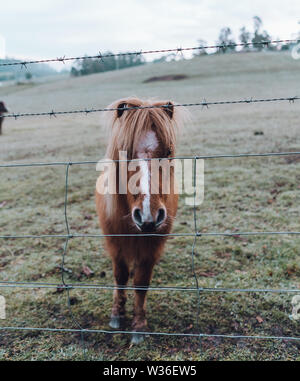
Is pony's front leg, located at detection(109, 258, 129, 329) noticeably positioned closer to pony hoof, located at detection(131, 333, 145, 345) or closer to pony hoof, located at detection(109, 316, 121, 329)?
pony hoof, located at detection(109, 316, 121, 329)

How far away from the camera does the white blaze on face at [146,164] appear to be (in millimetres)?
2086

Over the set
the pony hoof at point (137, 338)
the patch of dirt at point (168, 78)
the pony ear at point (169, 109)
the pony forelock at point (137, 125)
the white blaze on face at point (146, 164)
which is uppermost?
the patch of dirt at point (168, 78)

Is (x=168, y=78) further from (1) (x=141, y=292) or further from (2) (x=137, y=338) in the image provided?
(2) (x=137, y=338)

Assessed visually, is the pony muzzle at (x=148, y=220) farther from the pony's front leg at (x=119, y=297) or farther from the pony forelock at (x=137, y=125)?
the pony's front leg at (x=119, y=297)

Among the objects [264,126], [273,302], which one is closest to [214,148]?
[264,126]

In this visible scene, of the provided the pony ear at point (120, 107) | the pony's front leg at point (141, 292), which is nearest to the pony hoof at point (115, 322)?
the pony's front leg at point (141, 292)

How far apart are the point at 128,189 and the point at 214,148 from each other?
7.20 meters

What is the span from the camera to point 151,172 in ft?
7.20

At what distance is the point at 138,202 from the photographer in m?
2.16

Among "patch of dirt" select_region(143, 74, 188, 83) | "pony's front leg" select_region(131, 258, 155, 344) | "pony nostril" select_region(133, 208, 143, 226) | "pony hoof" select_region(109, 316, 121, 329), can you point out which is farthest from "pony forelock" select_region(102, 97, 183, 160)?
→ "patch of dirt" select_region(143, 74, 188, 83)

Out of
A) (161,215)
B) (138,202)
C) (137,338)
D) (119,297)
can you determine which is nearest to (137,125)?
(138,202)

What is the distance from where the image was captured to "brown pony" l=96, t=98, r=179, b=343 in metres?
2.16

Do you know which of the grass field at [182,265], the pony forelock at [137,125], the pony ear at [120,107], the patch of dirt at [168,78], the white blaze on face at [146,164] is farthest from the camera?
the patch of dirt at [168,78]

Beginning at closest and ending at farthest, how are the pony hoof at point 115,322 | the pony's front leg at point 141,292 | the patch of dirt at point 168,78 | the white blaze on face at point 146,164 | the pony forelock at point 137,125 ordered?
the white blaze on face at point 146,164, the pony forelock at point 137,125, the pony's front leg at point 141,292, the pony hoof at point 115,322, the patch of dirt at point 168,78
